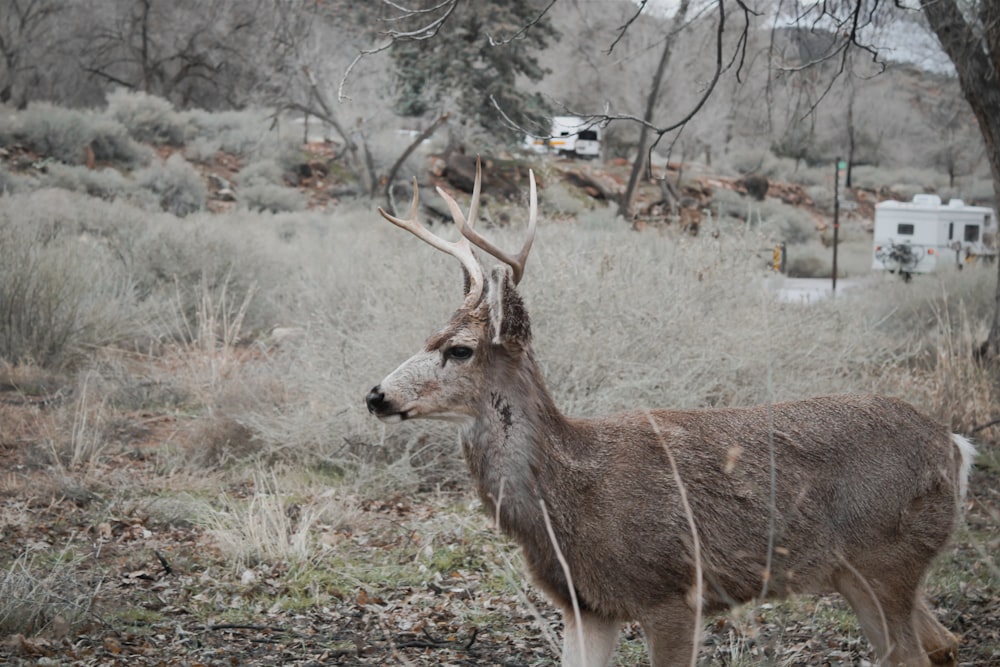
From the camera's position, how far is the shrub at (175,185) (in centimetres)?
2498

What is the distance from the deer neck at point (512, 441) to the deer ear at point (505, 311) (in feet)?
0.31

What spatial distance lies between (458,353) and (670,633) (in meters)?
1.32

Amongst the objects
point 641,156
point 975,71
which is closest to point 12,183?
point 641,156

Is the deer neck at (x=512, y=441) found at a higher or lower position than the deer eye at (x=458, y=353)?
lower

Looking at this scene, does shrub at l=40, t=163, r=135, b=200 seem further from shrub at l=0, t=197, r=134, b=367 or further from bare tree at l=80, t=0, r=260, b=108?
bare tree at l=80, t=0, r=260, b=108

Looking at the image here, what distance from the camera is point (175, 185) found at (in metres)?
25.5

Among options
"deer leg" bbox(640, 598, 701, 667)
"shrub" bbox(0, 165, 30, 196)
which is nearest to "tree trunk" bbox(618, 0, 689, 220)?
"shrub" bbox(0, 165, 30, 196)

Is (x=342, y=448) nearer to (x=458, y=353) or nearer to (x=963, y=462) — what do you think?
(x=458, y=353)

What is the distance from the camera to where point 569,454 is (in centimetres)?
423

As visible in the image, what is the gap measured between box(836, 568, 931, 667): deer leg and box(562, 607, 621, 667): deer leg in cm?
95

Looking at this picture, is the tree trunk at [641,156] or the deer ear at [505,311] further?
the tree trunk at [641,156]

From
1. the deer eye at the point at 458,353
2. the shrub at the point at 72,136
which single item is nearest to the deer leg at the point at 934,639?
the deer eye at the point at 458,353

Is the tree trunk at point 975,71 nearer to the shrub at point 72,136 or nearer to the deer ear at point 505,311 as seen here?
the deer ear at point 505,311

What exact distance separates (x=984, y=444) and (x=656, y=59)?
30.6 meters
